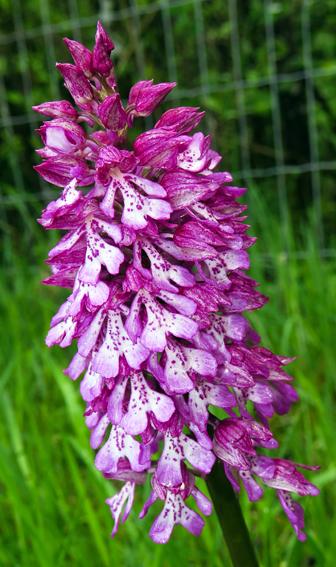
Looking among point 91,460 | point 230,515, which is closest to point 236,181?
point 91,460

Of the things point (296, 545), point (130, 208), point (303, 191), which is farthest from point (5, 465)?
point (303, 191)

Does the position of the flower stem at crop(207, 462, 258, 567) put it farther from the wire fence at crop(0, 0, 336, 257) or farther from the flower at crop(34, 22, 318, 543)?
the wire fence at crop(0, 0, 336, 257)

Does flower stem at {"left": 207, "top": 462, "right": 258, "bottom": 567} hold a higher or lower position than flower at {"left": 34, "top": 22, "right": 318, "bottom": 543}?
lower

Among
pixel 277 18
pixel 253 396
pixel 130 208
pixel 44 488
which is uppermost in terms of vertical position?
pixel 277 18

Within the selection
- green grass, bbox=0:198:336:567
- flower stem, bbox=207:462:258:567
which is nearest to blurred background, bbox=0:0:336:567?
green grass, bbox=0:198:336:567

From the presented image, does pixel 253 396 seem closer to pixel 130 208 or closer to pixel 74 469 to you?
pixel 130 208

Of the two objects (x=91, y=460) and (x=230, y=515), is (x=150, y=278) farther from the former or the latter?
(x=91, y=460)
